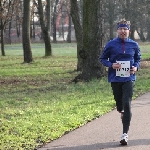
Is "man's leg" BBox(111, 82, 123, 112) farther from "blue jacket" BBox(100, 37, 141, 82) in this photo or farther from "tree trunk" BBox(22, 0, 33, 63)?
"tree trunk" BBox(22, 0, 33, 63)

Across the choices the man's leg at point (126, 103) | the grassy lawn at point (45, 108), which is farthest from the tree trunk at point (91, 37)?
the man's leg at point (126, 103)

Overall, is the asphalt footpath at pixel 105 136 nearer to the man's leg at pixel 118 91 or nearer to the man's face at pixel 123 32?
the man's leg at pixel 118 91

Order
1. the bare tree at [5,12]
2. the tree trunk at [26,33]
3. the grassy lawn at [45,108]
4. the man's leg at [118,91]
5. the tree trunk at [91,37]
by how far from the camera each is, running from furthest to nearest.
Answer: the bare tree at [5,12] < the tree trunk at [26,33] < the tree trunk at [91,37] < the grassy lawn at [45,108] < the man's leg at [118,91]

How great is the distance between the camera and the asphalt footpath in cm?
692

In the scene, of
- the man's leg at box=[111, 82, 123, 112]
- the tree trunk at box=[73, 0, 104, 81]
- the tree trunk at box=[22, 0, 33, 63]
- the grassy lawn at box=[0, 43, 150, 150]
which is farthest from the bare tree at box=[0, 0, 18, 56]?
the man's leg at box=[111, 82, 123, 112]

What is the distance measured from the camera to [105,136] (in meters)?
7.64

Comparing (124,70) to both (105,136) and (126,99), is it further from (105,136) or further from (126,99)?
(105,136)

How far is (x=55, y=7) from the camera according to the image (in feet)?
304

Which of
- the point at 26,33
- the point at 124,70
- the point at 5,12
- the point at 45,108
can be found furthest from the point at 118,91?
the point at 5,12

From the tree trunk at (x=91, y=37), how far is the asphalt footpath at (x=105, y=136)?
7.45 meters

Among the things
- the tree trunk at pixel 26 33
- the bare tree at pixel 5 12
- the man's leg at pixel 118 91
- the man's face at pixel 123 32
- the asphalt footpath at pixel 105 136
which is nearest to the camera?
the asphalt footpath at pixel 105 136

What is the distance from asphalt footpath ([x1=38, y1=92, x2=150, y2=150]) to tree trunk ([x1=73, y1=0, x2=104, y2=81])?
7.45 metres

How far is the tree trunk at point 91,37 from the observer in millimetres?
16944

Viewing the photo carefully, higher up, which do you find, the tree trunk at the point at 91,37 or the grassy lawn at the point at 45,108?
the tree trunk at the point at 91,37
